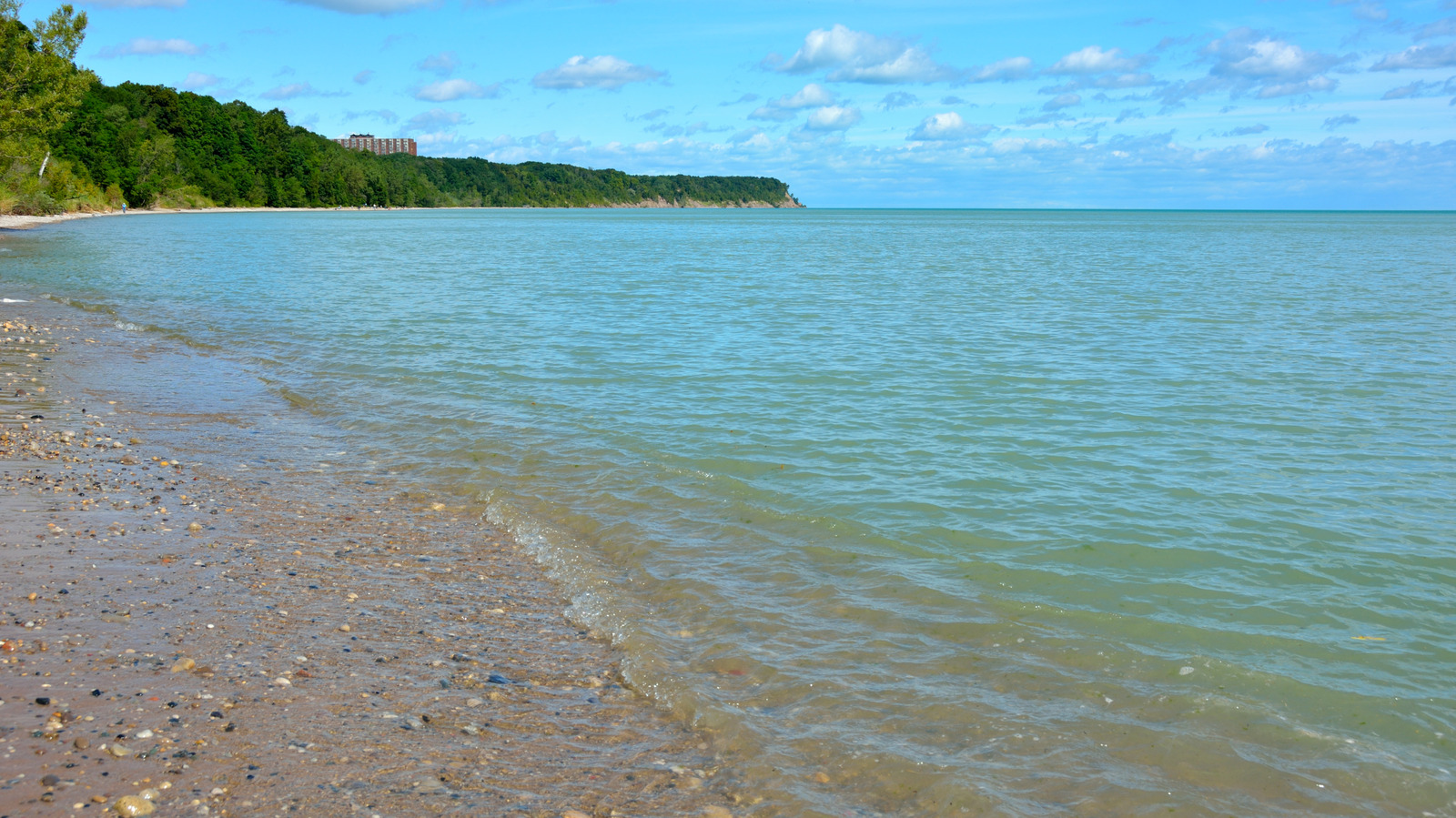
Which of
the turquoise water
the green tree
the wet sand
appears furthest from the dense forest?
the wet sand

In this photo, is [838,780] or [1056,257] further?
[1056,257]

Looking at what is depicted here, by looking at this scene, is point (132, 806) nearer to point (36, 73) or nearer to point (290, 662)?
point (290, 662)

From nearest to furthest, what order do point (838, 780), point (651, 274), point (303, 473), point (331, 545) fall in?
point (838, 780)
point (331, 545)
point (303, 473)
point (651, 274)

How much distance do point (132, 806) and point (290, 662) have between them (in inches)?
63.2

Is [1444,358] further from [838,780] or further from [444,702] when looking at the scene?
[444,702]

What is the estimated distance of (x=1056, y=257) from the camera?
57.3 m

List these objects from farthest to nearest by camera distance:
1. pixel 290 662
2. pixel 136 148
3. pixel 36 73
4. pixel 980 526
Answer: pixel 136 148
pixel 36 73
pixel 980 526
pixel 290 662

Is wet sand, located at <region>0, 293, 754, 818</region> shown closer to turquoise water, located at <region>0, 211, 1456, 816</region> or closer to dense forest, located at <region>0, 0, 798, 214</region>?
turquoise water, located at <region>0, 211, 1456, 816</region>

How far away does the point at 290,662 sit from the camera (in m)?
5.33

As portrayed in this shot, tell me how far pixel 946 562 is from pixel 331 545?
5218mm

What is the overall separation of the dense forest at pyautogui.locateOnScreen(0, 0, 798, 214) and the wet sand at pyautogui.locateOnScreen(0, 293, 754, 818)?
51.1m

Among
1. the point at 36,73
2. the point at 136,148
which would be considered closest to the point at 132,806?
the point at 36,73

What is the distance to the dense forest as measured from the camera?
48.4 meters

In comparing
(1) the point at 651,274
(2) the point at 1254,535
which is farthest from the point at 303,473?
(1) the point at 651,274
